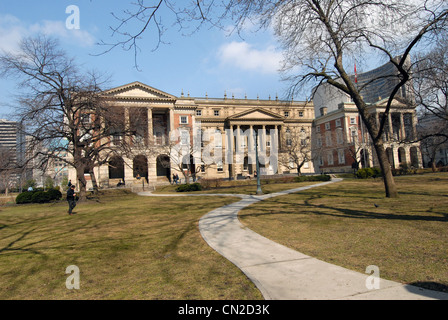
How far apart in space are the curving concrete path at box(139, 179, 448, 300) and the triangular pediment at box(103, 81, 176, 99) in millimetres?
42582

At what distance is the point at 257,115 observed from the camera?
192 ft

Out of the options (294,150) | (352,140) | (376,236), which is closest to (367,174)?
(294,150)

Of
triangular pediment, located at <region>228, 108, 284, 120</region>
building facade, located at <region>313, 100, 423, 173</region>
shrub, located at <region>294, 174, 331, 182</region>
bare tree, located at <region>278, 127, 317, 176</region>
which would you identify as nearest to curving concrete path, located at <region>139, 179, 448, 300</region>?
shrub, located at <region>294, 174, 331, 182</region>

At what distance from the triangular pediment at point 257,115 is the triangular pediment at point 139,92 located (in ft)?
52.7

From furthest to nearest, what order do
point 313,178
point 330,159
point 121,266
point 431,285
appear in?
1. point 330,159
2. point 313,178
3. point 121,266
4. point 431,285

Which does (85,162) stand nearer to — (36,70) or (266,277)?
(36,70)

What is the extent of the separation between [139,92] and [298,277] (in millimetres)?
46105

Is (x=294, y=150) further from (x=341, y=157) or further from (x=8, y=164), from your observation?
(x=8, y=164)

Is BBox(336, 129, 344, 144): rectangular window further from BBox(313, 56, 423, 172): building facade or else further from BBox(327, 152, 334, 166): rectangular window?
BBox(327, 152, 334, 166): rectangular window

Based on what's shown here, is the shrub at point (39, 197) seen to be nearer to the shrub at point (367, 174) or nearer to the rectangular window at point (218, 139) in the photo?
the shrub at point (367, 174)

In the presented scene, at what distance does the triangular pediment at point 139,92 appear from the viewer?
4412cm

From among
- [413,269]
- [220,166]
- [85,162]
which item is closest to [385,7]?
[413,269]

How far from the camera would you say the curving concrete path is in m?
3.64

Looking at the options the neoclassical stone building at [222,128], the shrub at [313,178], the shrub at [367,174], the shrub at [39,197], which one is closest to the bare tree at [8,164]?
the shrub at [39,197]
